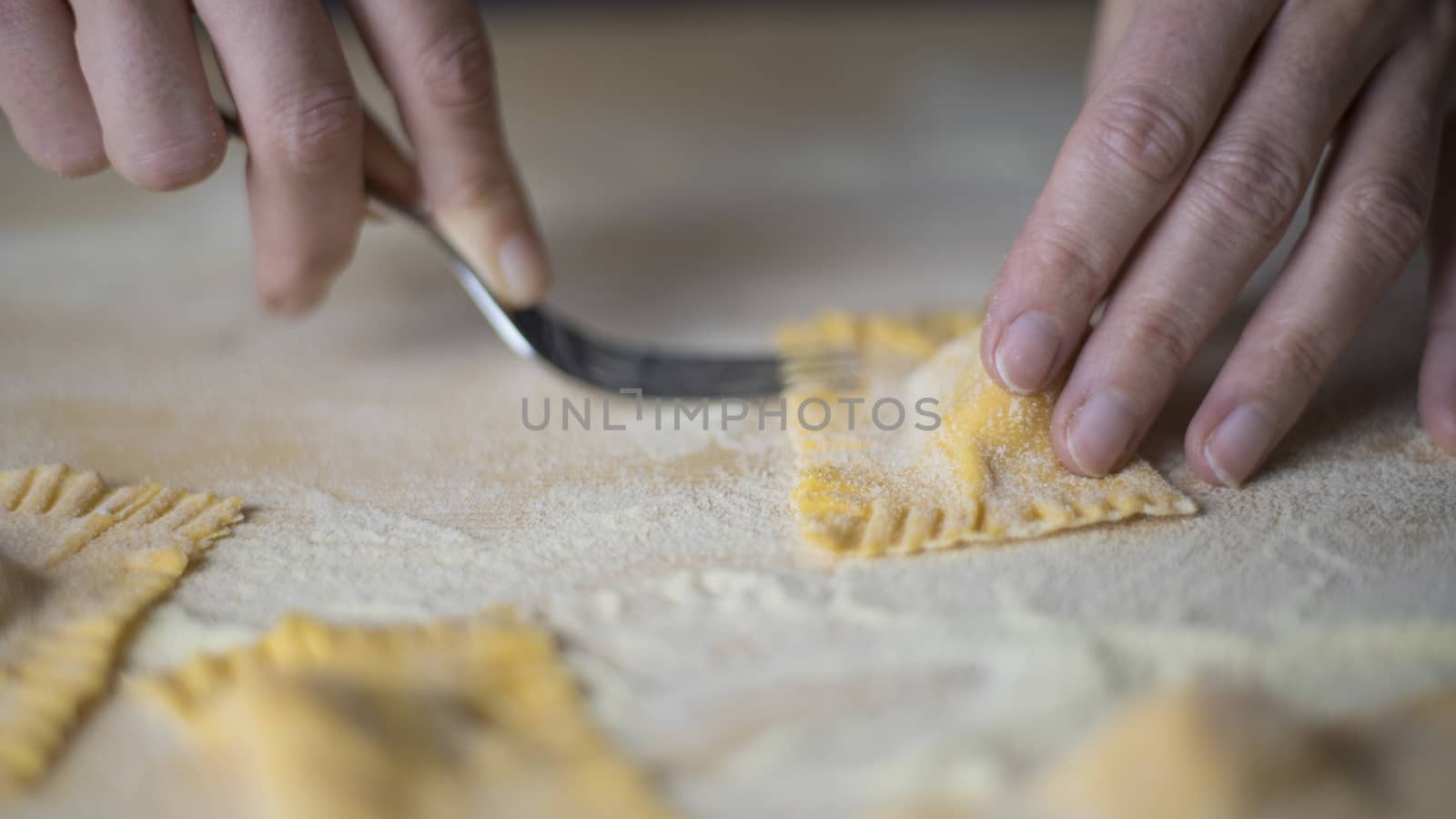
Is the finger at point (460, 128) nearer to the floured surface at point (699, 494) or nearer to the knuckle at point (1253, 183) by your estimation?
the floured surface at point (699, 494)

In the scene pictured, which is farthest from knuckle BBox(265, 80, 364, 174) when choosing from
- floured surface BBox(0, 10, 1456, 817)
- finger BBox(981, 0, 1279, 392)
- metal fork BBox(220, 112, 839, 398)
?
finger BBox(981, 0, 1279, 392)

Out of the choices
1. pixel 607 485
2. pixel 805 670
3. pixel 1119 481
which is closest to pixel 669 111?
pixel 607 485

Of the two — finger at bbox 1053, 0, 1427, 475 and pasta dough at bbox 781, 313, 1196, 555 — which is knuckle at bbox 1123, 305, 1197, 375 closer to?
finger at bbox 1053, 0, 1427, 475

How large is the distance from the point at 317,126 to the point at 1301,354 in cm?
151

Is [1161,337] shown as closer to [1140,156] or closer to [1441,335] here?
[1140,156]

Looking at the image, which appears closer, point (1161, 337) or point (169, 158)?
point (1161, 337)

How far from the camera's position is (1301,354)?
60.5 inches

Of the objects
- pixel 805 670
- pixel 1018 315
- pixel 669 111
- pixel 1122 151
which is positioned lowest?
pixel 669 111

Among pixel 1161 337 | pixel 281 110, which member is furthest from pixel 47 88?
pixel 1161 337

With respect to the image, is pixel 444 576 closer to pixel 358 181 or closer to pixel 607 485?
pixel 607 485

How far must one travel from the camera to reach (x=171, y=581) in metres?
1.39

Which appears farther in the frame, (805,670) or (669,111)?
(669,111)

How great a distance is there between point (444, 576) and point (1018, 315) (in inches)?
33.4

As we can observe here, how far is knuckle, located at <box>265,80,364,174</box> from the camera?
1685 mm
